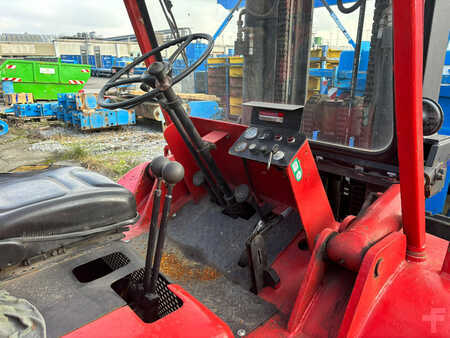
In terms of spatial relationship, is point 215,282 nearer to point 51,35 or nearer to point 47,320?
point 47,320

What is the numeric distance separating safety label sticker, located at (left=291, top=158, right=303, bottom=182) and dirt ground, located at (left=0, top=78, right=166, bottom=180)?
12.0 ft

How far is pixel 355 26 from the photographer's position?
5.20 feet

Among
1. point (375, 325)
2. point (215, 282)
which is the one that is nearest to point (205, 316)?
point (375, 325)

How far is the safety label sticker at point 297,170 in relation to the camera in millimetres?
1517

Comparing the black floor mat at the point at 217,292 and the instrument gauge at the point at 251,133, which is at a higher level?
the instrument gauge at the point at 251,133

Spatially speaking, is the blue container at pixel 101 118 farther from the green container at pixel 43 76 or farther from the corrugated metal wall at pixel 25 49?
the corrugated metal wall at pixel 25 49

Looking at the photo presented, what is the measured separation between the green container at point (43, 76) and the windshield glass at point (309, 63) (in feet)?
31.4

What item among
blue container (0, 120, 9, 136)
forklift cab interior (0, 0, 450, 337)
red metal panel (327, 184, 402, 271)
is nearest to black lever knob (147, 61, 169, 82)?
forklift cab interior (0, 0, 450, 337)

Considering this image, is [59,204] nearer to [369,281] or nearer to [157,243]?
[157,243]

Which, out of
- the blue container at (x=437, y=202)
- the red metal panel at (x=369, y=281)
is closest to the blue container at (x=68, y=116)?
the blue container at (x=437, y=202)

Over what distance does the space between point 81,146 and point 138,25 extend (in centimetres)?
467

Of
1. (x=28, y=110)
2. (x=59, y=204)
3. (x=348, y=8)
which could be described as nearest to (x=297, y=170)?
(x=348, y=8)

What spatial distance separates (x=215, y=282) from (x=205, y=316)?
2.37 feet

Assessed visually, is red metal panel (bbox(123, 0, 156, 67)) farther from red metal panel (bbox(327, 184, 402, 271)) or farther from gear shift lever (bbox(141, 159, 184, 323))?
red metal panel (bbox(327, 184, 402, 271))
